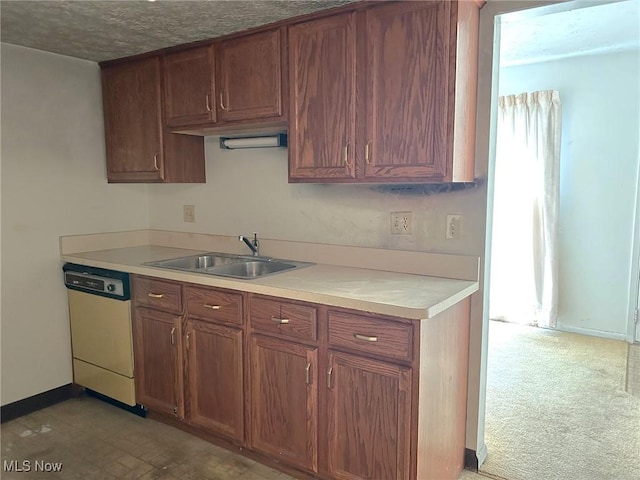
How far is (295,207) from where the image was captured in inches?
108

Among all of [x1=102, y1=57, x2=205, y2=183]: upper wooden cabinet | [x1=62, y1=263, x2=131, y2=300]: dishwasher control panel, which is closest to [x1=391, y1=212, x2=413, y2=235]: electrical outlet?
[x1=102, y1=57, x2=205, y2=183]: upper wooden cabinet

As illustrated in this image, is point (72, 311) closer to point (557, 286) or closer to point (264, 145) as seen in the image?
point (264, 145)

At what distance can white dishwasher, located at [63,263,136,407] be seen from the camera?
2699 mm

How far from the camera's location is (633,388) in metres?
3.16

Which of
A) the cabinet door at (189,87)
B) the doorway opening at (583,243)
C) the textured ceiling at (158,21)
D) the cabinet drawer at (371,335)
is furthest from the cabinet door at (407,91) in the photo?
the doorway opening at (583,243)

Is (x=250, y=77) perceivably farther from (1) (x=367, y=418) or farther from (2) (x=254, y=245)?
(1) (x=367, y=418)

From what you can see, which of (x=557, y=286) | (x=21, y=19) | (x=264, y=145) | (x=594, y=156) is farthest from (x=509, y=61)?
(x=21, y=19)

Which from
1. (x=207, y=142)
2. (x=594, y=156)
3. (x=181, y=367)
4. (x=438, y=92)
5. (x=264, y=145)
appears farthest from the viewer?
(x=594, y=156)

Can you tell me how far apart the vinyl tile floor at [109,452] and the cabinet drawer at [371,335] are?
82 centimetres

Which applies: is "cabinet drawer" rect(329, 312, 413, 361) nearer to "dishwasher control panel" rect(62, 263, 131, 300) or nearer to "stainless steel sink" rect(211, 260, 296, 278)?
"stainless steel sink" rect(211, 260, 296, 278)

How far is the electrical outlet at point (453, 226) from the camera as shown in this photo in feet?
7.22

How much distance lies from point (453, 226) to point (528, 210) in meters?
2.50

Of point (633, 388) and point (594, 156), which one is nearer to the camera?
point (633, 388)

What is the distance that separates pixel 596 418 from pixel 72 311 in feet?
10.9
